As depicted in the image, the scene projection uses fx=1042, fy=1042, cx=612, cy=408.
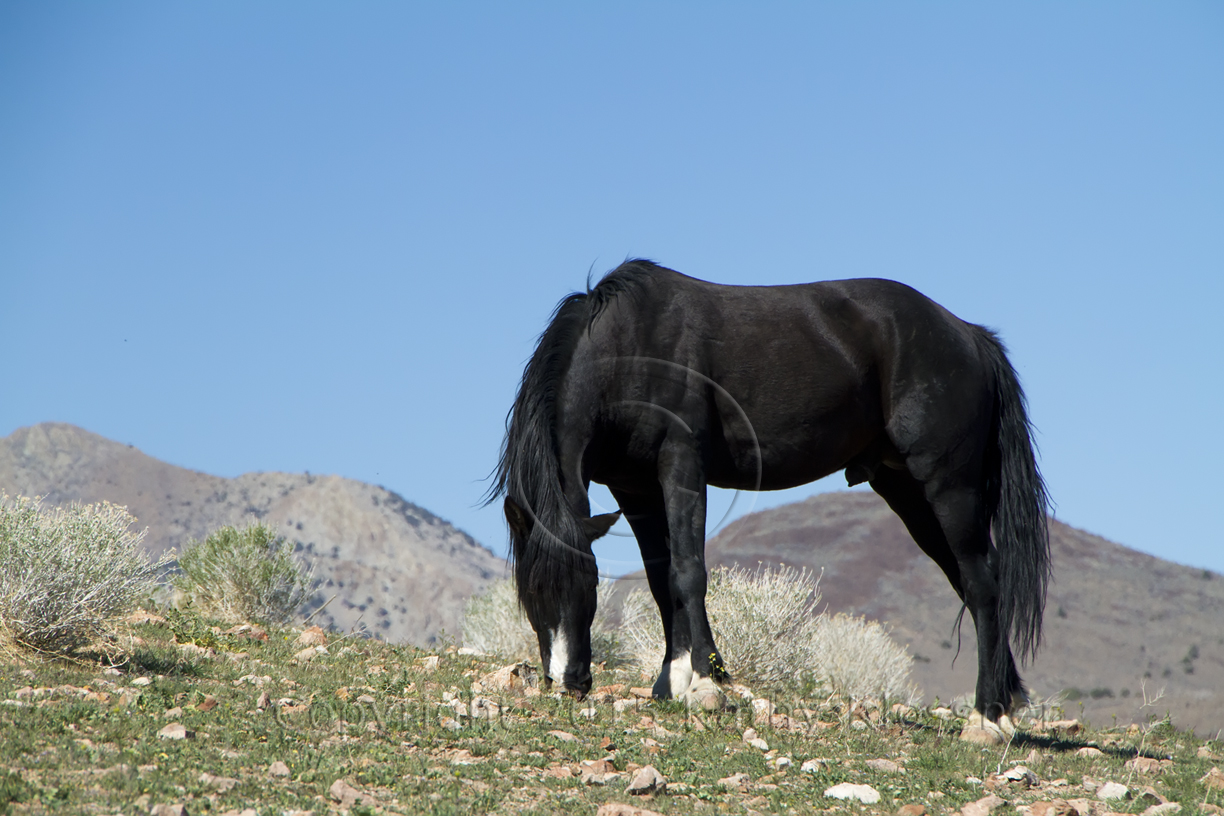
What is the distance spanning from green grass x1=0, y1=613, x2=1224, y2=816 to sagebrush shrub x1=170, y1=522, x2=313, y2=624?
5.33 m

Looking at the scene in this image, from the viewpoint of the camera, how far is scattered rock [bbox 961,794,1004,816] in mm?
4590

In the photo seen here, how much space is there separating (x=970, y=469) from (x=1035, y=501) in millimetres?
628

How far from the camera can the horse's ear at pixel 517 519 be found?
6227mm

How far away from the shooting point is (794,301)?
726cm

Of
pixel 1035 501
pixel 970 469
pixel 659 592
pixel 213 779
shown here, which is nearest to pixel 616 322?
pixel 659 592

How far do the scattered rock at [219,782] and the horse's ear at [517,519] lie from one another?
241 centimetres

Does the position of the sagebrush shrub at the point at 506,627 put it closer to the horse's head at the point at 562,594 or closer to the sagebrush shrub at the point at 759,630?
the sagebrush shrub at the point at 759,630

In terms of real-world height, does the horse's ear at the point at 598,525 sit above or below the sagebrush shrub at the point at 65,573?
above

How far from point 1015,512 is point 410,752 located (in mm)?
4554

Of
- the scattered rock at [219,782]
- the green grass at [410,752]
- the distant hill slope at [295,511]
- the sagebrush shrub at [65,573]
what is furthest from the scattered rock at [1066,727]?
the distant hill slope at [295,511]

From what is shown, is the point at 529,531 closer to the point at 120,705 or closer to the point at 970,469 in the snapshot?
the point at 120,705

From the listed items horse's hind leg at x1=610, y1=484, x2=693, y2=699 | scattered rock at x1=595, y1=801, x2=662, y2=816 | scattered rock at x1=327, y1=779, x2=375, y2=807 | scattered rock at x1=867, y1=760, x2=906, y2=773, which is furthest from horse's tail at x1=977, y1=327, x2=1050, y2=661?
scattered rock at x1=327, y1=779, x2=375, y2=807

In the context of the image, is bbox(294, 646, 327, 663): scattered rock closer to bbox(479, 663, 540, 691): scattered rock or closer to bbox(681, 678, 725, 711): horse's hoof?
bbox(479, 663, 540, 691): scattered rock

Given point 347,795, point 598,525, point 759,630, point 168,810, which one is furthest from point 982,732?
point 759,630
